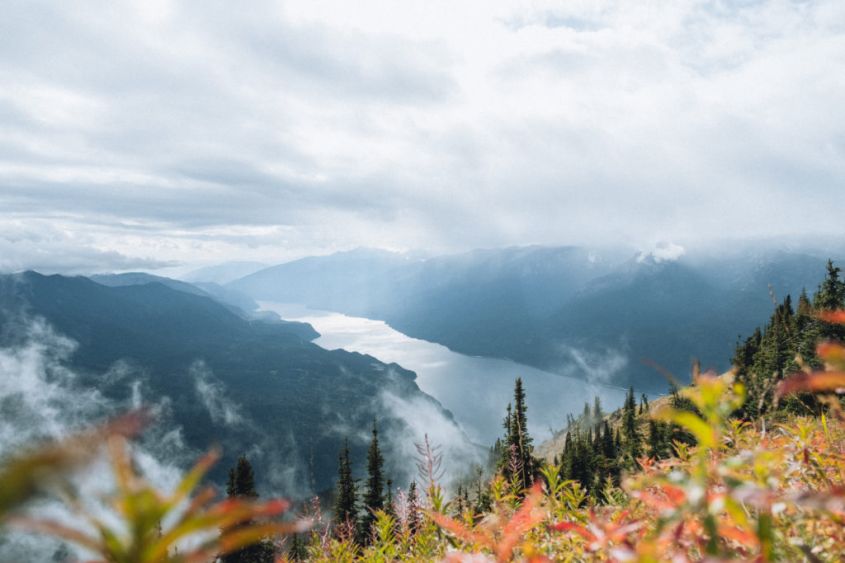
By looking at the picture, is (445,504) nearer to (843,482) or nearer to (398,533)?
(398,533)

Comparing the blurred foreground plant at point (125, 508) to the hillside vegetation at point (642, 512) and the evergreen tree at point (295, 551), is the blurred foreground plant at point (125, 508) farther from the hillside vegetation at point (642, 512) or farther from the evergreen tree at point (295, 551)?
the evergreen tree at point (295, 551)

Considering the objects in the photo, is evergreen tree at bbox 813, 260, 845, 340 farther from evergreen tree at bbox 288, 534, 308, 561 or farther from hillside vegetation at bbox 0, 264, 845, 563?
hillside vegetation at bbox 0, 264, 845, 563

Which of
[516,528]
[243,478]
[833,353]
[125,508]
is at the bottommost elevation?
[243,478]

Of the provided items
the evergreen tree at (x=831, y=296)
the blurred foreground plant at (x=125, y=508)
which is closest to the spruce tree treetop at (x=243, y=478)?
the blurred foreground plant at (x=125, y=508)

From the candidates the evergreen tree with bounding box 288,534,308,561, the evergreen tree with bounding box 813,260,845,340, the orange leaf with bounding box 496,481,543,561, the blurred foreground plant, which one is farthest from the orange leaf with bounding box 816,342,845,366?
the evergreen tree with bounding box 813,260,845,340

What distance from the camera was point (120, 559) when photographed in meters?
1.32

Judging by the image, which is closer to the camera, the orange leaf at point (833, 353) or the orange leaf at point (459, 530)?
the orange leaf at point (833, 353)

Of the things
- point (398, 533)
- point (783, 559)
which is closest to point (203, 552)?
point (783, 559)

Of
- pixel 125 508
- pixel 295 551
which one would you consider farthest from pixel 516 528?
pixel 295 551

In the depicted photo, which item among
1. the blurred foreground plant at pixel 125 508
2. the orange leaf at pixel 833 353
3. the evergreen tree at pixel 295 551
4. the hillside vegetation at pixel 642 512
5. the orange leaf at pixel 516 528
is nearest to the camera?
the blurred foreground plant at pixel 125 508

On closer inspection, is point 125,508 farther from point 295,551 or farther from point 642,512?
point 295,551

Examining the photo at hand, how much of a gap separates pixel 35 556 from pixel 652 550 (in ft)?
731

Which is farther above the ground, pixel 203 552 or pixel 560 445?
pixel 203 552

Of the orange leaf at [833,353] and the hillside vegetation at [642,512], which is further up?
the orange leaf at [833,353]
